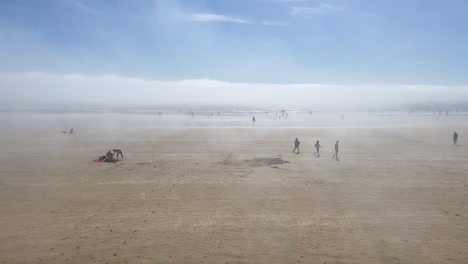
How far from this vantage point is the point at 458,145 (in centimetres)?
3516

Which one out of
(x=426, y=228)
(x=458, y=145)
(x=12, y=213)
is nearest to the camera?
(x=426, y=228)

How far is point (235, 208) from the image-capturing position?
52.3 ft

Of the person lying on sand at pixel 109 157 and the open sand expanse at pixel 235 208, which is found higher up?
the person lying on sand at pixel 109 157

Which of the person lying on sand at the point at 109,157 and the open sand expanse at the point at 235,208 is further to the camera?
the person lying on sand at the point at 109,157

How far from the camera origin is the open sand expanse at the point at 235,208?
38.7ft

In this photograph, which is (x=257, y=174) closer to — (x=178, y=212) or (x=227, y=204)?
(x=227, y=204)

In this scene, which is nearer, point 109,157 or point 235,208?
point 235,208

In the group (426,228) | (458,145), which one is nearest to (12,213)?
(426,228)

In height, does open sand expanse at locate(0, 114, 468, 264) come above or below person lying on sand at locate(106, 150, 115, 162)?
below

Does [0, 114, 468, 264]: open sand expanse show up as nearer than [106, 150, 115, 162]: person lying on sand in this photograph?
Yes

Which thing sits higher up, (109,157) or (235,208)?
(109,157)

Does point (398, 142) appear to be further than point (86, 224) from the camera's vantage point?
Yes

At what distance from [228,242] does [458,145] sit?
3322 centimetres

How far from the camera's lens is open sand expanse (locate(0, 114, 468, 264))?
1180cm
